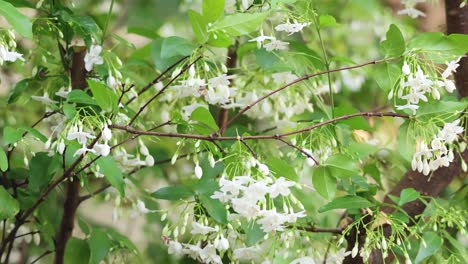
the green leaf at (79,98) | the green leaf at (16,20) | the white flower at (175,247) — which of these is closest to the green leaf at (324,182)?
the white flower at (175,247)

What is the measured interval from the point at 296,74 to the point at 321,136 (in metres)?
0.14

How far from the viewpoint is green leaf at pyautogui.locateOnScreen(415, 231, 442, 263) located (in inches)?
42.2

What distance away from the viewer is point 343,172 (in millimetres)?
986

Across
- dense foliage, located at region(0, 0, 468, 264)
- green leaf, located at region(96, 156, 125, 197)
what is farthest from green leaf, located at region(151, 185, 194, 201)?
green leaf, located at region(96, 156, 125, 197)

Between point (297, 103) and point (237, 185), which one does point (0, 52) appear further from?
point (297, 103)

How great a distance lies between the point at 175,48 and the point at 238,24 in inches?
4.7

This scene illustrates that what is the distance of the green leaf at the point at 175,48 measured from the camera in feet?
3.24

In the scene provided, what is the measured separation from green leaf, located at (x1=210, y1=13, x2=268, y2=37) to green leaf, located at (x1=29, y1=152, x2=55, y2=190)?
0.41 m

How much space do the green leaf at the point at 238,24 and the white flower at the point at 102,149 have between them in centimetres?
21

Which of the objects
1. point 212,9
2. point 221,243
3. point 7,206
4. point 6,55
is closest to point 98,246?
point 7,206

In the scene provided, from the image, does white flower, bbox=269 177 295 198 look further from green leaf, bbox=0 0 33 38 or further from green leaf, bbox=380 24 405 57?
green leaf, bbox=0 0 33 38

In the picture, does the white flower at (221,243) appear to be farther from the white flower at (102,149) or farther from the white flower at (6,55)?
the white flower at (6,55)

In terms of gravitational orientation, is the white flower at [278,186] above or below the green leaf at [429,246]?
above

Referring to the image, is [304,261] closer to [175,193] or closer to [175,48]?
[175,193]
